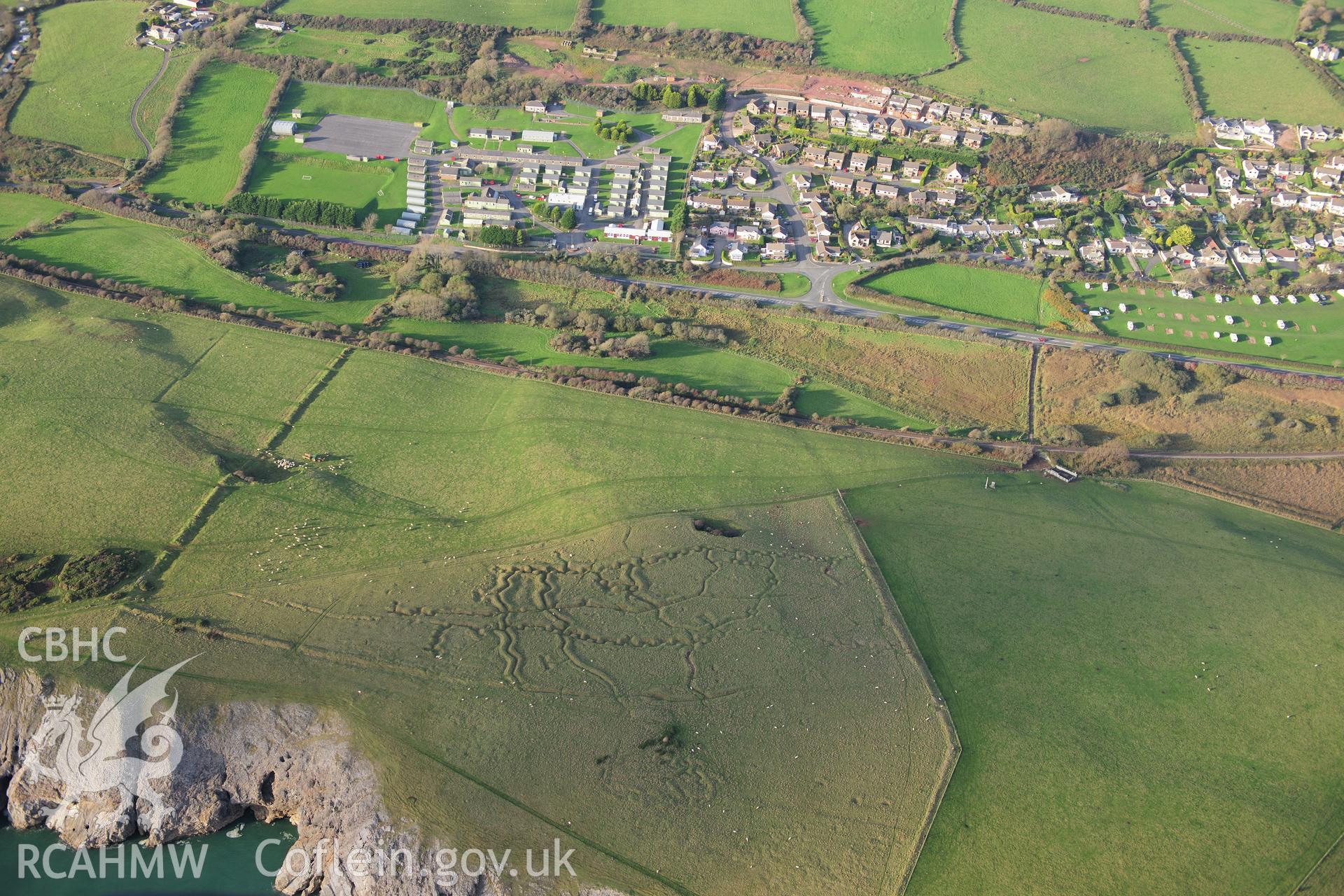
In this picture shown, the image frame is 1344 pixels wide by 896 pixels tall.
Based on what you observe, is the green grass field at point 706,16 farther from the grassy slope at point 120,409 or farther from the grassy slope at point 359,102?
the grassy slope at point 120,409

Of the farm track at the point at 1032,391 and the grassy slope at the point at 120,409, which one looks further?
the farm track at the point at 1032,391

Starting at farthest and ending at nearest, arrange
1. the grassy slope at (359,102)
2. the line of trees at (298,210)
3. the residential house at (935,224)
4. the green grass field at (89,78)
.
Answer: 1. the grassy slope at (359,102)
2. the green grass field at (89,78)
3. the residential house at (935,224)
4. the line of trees at (298,210)

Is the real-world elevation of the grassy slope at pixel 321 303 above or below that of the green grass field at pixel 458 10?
below

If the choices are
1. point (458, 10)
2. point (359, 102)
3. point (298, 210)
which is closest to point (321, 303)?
point (298, 210)

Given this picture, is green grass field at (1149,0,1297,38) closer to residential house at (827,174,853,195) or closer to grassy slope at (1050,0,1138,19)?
grassy slope at (1050,0,1138,19)

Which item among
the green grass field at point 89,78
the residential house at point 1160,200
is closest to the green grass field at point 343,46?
the green grass field at point 89,78

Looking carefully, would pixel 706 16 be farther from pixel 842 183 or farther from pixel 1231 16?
pixel 1231 16
